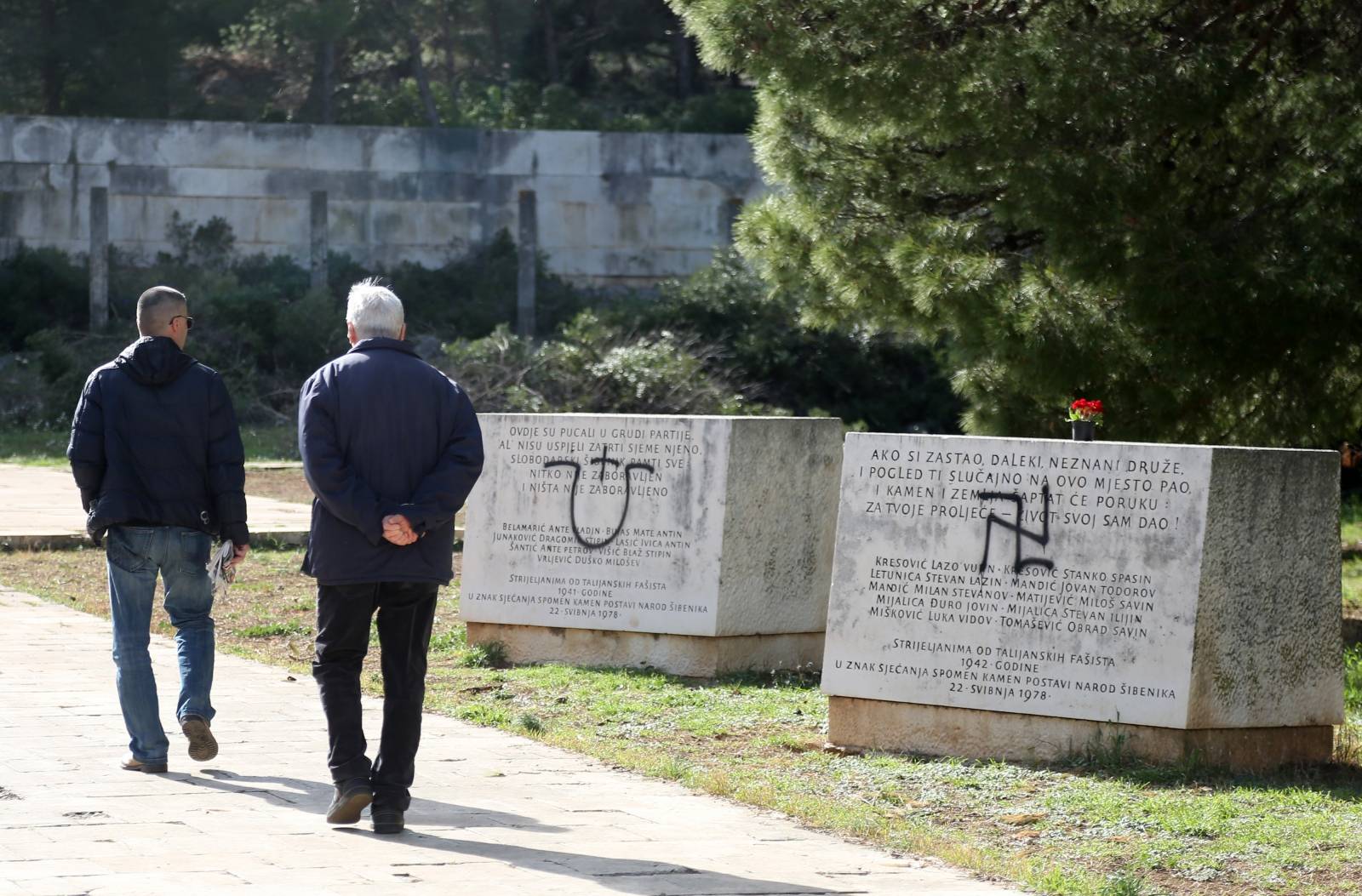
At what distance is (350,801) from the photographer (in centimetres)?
557

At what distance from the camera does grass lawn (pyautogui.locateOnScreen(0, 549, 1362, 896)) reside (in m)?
5.54

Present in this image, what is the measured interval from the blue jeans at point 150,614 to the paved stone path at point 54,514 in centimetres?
624

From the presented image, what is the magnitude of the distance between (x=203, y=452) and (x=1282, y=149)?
6.44 metres

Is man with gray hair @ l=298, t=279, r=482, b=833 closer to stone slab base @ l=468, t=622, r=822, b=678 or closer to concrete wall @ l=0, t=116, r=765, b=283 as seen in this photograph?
stone slab base @ l=468, t=622, r=822, b=678

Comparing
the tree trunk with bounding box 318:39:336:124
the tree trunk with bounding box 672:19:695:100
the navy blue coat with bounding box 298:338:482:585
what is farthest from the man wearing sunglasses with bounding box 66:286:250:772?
the tree trunk with bounding box 672:19:695:100

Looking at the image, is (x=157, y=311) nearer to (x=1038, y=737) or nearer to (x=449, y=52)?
(x=1038, y=737)

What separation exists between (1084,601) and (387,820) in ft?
9.35

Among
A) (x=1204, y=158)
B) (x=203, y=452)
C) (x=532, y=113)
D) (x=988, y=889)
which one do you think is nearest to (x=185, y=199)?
(x=532, y=113)

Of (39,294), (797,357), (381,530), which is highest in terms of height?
(39,294)

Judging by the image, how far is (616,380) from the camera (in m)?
24.0

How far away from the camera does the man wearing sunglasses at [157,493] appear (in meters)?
6.39

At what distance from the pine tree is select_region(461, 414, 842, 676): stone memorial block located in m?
1.83

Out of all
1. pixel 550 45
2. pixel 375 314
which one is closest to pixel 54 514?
pixel 375 314

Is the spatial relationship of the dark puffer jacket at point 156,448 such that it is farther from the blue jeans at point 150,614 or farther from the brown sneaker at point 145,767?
the brown sneaker at point 145,767
